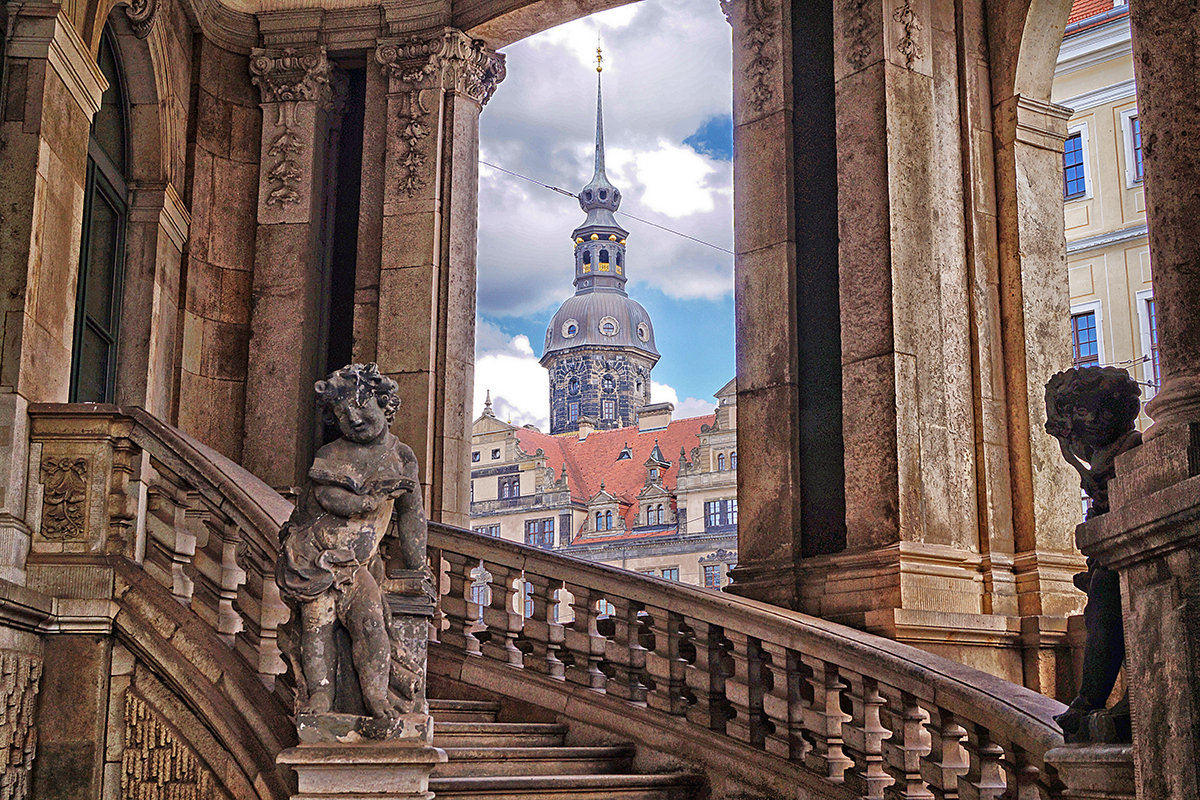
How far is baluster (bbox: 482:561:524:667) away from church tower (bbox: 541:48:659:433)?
9298 centimetres

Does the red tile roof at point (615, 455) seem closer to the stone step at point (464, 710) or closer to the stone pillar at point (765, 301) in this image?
the stone pillar at point (765, 301)

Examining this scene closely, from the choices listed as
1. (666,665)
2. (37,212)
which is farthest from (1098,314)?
(37,212)

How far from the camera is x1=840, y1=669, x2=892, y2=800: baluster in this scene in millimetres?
6887

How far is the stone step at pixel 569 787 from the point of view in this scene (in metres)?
6.71

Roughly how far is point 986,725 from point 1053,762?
1.63 m

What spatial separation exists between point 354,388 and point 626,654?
290cm

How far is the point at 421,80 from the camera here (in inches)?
483

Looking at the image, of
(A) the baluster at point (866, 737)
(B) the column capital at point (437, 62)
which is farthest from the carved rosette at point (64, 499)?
(B) the column capital at point (437, 62)

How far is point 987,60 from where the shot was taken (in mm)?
10469

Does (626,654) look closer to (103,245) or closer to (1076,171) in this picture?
(103,245)

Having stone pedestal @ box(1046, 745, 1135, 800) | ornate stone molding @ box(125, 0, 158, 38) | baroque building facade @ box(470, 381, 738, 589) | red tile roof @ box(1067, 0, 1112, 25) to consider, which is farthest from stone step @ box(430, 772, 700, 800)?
baroque building facade @ box(470, 381, 738, 589)

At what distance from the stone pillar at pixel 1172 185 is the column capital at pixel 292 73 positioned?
8817 mm

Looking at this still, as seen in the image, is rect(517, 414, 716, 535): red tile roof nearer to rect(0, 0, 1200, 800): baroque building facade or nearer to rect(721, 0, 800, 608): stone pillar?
rect(0, 0, 1200, 800): baroque building facade

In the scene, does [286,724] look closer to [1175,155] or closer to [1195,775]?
[1195,775]
